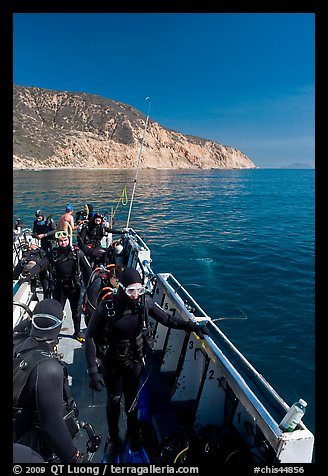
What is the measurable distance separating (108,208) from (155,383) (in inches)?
1230

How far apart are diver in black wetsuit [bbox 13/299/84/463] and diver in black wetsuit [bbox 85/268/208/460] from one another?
3.15 feet

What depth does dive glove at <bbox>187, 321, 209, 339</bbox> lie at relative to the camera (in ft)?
13.1

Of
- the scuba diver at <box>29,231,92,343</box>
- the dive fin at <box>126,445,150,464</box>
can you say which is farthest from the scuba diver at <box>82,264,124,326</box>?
the dive fin at <box>126,445,150,464</box>

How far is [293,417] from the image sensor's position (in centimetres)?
251

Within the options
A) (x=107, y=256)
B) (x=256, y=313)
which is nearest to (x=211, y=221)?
(x=256, y=313)

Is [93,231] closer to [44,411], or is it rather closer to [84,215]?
[84,215]

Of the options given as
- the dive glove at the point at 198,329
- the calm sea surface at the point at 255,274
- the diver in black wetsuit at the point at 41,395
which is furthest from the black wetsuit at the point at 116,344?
the calm sea surface at the point at 255,274

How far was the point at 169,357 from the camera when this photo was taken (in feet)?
15.9

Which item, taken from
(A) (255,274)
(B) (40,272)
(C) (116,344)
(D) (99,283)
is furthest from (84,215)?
(A) (255,274)

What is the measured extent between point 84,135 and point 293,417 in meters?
138

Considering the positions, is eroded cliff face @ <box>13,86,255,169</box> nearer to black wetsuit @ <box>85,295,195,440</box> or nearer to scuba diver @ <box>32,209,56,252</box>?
scuba diver @ <box>32,209,56,252</box>

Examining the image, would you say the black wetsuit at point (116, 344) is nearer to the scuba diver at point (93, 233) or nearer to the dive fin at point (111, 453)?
the dive fin at point (111, 453)
